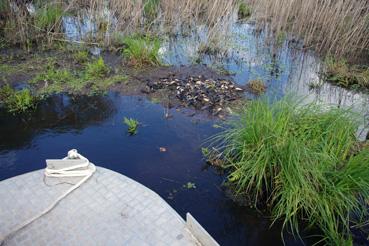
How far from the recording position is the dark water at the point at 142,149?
2.75 meters

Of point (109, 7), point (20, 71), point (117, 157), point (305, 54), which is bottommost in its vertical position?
point (117, 157)

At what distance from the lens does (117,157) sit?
3.36 metres

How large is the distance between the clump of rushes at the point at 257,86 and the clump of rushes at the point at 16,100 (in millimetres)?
3025

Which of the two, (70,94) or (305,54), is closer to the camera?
(70,94)

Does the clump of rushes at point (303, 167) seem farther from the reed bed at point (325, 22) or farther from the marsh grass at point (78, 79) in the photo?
the reed bed at point (325, 22)

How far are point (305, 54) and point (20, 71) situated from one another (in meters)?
5.14

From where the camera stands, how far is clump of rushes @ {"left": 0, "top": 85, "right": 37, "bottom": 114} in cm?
399

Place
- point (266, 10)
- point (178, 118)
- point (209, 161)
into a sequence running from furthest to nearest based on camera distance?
1. point (266, 10)
2. point (178, 118)
3. point (209, 161)

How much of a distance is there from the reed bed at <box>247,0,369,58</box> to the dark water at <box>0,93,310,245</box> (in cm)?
362

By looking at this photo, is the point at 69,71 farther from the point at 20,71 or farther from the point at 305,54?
the point at 305,54

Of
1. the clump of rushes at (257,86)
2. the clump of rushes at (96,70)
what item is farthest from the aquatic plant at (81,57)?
the clump of rushes at (257,86)

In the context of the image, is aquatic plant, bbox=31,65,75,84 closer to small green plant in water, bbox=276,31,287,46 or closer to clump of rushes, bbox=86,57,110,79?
clump of rushes, bbox=86,57,110,79

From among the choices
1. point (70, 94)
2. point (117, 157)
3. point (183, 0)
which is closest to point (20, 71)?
point (70, 94)

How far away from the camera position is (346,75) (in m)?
5.21
